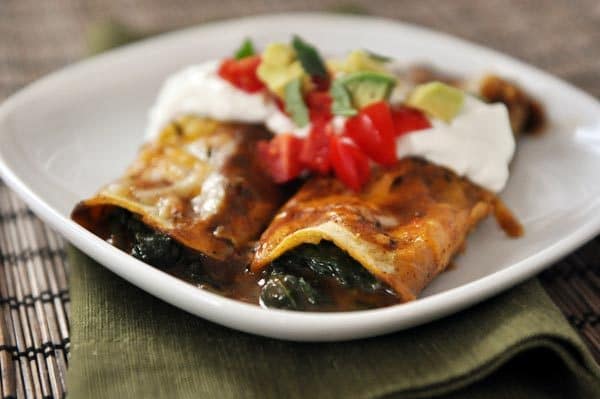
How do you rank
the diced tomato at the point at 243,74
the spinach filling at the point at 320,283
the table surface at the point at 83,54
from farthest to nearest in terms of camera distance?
the diced tomato at the point at 243,74, the table surface at the point at 83,54, the spinach filling at the point at 320,283

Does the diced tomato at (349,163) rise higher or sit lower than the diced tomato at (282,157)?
higher

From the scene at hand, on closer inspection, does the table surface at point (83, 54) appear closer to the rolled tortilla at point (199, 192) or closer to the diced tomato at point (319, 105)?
the rolled tortilla at point (199, 192)

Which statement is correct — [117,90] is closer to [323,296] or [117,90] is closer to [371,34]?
[371,34]

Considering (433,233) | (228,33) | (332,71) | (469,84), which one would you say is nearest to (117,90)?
(228,33)

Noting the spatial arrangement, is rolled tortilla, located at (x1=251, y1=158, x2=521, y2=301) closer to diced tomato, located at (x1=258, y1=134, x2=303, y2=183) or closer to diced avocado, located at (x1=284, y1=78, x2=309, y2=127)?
diced tomato, located at (x1=258, y1=134, x2=303, y2=183)

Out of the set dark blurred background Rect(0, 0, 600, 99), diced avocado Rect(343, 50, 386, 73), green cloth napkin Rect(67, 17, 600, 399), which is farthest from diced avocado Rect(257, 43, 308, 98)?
dark blurred background Rect(0, 0, 600, 99)

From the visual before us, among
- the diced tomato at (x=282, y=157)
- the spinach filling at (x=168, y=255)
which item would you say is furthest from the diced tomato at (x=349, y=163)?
the spinach filling at (x=168, y=255)
